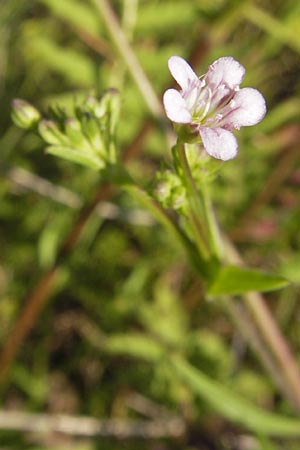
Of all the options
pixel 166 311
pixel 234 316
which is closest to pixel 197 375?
pixel 234 316

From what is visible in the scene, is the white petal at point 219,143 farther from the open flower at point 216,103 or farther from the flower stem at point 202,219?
the flower stem at point 202,219

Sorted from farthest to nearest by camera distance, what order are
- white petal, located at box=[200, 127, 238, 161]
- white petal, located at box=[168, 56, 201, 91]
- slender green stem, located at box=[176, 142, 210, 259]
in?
1. slender green stem, located at box=[176, 142, 210, 259]
2. white petal, located at box=[168, 56, 201, 91]
3. white petal, located at box=[200, 127, 238, 161]

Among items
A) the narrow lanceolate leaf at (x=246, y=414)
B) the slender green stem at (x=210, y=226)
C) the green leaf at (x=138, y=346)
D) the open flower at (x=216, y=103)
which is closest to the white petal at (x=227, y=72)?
the open flower at (x=216, y=103)

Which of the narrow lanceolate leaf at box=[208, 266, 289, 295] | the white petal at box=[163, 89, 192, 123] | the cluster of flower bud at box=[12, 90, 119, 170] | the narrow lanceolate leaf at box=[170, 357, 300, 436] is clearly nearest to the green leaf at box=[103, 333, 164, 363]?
the narrow lanceolate leaf at box=[170, 357, 300, 436]

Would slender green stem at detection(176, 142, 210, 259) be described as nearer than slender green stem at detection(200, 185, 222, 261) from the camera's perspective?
Yes

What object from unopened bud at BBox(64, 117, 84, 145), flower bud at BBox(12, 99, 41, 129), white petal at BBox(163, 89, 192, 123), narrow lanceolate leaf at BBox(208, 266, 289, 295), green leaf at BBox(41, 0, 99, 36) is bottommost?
narrow lanceolate leaf at BBox(208, 266, 289, 295)

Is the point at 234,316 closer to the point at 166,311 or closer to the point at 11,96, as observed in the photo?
the point at 166,311

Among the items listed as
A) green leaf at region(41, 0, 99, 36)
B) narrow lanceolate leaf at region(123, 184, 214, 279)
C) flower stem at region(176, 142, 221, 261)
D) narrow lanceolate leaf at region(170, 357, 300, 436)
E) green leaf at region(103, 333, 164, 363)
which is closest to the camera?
flower stem at region(176, 142, 221, 261)

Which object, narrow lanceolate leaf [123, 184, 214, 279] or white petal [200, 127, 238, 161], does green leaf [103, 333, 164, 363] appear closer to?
narrow lanceolate leaf [123, 184, 214, 279]
